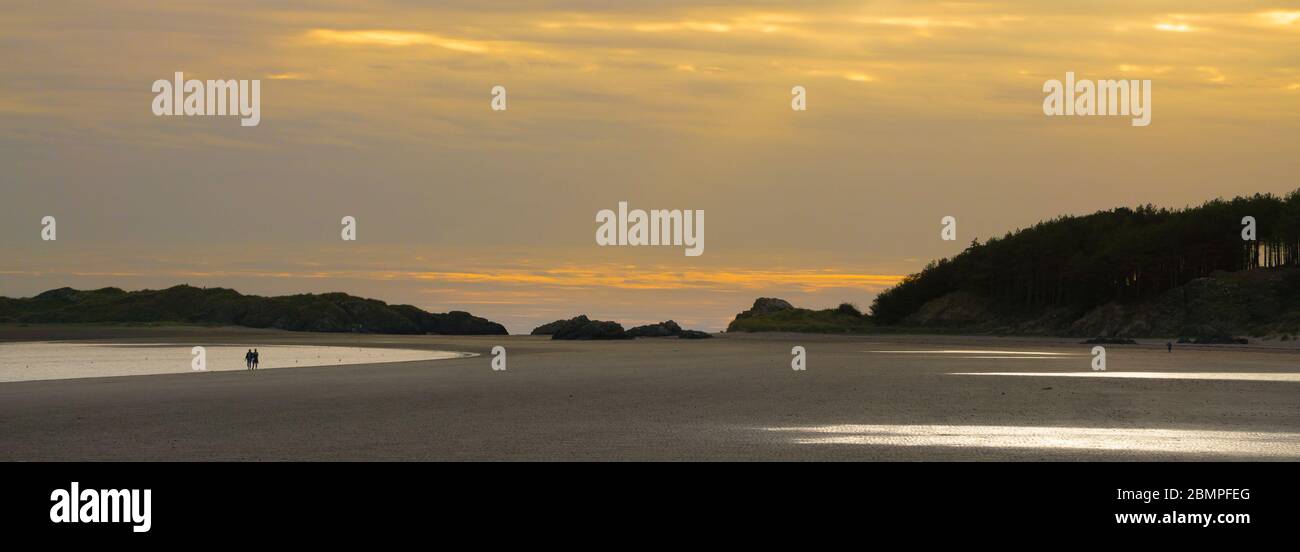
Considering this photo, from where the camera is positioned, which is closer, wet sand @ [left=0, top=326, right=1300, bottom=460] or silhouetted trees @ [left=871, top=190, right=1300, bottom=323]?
wet sand @ [left=0, top=326, right=1300, bottom=460]

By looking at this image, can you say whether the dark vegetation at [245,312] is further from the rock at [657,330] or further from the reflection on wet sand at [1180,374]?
the reflection on wet sand at [1180,374]

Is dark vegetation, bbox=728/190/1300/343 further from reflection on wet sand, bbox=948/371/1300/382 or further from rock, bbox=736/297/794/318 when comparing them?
reflection on wet sand, bbox=948/371/1300/382

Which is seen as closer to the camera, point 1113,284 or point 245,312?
point 1113,284

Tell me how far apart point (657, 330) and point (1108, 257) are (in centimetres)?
4812

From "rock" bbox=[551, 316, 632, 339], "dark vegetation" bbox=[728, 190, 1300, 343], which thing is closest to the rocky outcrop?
"rock" bbox=[551, 316, 632, 339]

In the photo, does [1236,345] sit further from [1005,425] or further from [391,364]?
[1005,425]

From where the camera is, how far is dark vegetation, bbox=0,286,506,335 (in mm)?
162500

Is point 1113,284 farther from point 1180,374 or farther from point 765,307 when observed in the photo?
point 1180,374

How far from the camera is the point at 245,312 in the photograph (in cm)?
17138

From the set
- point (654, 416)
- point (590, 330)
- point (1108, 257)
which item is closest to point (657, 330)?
point (590, 330)

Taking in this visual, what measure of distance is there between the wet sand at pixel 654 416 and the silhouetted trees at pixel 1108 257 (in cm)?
8776

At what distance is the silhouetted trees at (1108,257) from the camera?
120562 mm

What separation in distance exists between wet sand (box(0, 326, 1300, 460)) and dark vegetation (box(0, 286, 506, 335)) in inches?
4951
